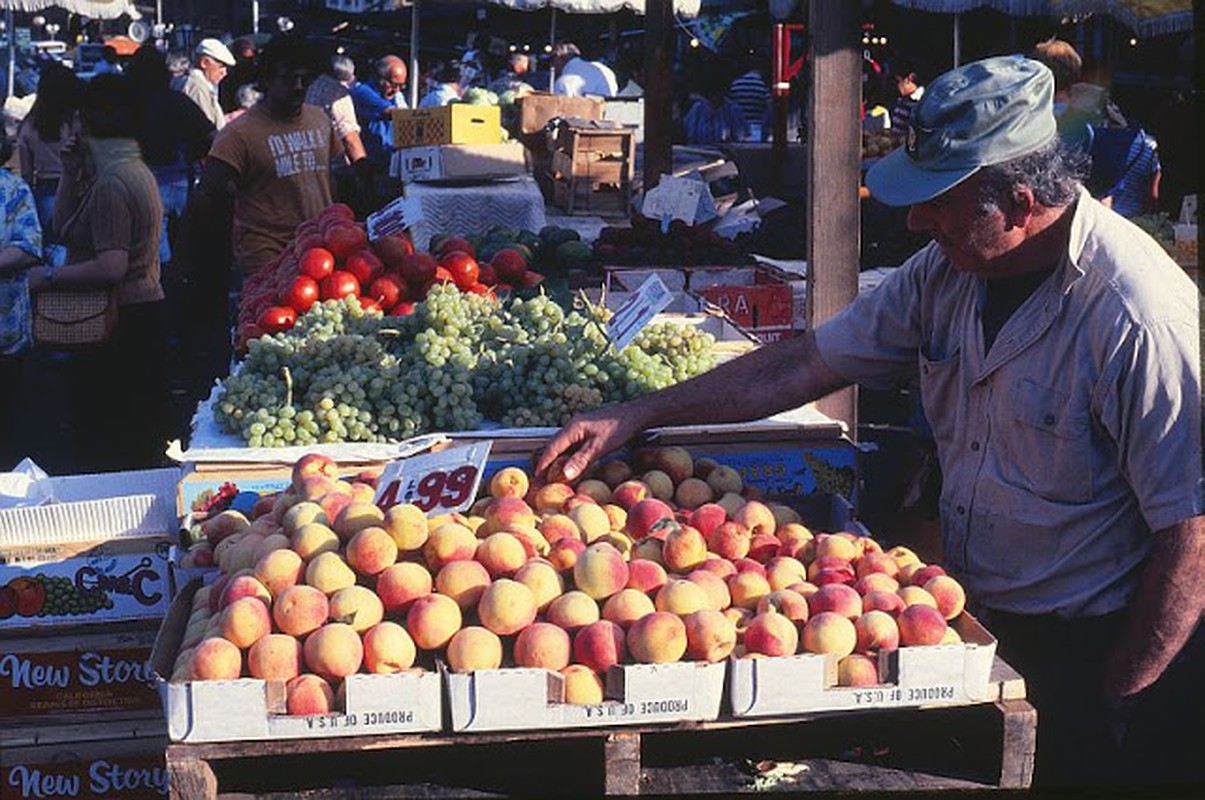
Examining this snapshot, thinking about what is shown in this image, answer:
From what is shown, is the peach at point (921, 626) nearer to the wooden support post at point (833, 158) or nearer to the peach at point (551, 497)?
the peach at point (551, 497)

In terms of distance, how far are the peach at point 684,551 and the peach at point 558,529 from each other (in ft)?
0.58

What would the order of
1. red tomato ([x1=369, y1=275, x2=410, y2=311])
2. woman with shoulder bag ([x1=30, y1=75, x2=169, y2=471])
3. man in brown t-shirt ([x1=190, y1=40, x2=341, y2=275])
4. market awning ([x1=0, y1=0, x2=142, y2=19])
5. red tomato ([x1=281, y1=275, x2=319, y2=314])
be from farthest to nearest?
market awning ([x1=0, y1=0, x2=142, y2=19])
man in brown t-shirt ([x1=190, y1=40, x2=341, y2=275])
woman with shoulder bag ([x1=30, y1=75, x2=169, y2=471])
red tomato ([x1=369, y1=275, x2=410, y2=311])
red tomato ([x1=281, y1=275, x2=319, y2=314])

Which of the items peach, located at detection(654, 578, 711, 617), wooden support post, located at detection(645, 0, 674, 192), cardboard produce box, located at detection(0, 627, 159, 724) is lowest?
cardboard produce box, located at detection(0, 627, 159, 724)

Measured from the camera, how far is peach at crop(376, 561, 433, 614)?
2.44 metres

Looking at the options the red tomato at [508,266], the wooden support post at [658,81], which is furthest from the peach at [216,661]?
the wooden support post at [658,81]

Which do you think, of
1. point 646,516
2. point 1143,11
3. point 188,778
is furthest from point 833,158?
point 1143,11

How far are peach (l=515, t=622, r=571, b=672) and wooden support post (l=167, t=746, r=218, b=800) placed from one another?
1.67 feet

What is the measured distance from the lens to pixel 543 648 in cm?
231

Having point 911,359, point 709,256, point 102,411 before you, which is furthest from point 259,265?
point 911,359

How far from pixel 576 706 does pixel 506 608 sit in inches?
8.0

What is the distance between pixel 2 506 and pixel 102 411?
2.33 meters

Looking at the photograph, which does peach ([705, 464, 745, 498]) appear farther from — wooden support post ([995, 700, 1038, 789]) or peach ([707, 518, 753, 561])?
wooden support post ([995, 700, 1038, 789])

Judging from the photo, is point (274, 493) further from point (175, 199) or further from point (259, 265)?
point (175, 199)

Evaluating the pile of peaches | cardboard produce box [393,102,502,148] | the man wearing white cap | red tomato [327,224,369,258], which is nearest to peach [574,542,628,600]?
the pile of peaches
